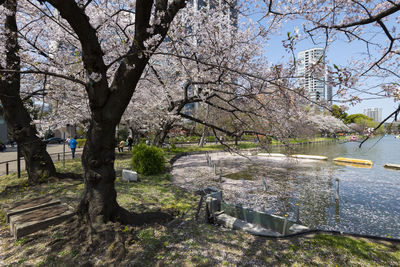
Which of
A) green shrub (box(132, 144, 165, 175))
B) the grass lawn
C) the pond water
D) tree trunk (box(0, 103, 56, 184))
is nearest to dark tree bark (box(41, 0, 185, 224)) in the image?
the grass lawn

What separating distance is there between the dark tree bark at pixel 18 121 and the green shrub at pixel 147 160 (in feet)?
13.8

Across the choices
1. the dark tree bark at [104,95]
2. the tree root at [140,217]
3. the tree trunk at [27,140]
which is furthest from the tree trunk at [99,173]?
the tree trunk at [27,140]

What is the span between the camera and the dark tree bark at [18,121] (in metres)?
7.72

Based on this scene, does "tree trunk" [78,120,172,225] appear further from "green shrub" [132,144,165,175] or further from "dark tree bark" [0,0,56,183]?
"green shrub" [132,144,165,175]

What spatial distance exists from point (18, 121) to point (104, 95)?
21.5 ft

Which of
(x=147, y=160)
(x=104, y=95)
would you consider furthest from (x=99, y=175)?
(x=147, y=160)

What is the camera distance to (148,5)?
3.61 m

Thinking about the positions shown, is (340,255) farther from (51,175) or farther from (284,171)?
(284,171)

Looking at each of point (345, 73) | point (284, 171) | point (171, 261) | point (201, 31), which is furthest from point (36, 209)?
point (284, 171)

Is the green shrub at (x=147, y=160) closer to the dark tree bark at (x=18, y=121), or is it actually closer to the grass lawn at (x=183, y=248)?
the dark tree bark at (x=18, y=121)

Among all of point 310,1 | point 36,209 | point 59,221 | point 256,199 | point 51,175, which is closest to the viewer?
point 59,221

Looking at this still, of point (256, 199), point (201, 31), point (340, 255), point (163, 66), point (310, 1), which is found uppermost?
point (201, 31)

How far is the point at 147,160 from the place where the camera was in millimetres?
11461

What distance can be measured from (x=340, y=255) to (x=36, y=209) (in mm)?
6613
